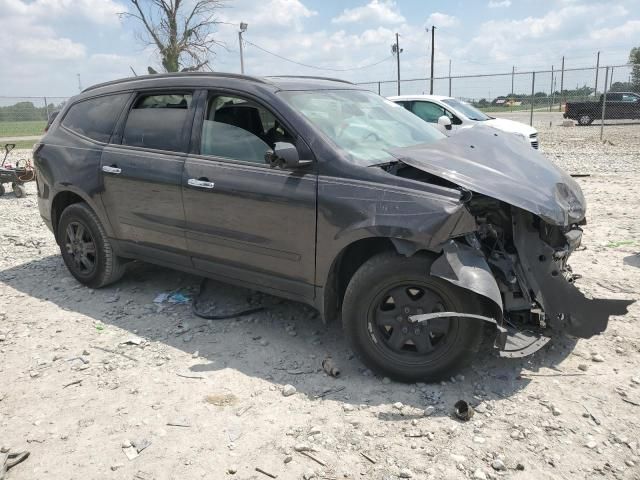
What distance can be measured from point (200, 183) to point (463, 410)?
2362 millimetres

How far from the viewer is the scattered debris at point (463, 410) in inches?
116

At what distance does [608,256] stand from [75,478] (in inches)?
200

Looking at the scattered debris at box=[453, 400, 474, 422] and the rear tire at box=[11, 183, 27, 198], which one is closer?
the scattered debris at box=[453, 400, 474, 422]

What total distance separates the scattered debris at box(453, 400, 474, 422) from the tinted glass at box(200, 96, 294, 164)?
6.98 ft

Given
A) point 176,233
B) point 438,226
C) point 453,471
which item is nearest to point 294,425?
point 453,471

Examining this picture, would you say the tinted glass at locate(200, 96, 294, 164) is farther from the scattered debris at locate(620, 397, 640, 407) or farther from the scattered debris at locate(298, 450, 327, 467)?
the scattered debris at locate(620, 397, 640, 407)

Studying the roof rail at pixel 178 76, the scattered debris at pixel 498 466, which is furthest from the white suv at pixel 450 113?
the scattered debris at pixel 498 466

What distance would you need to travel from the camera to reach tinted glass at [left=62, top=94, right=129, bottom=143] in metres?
4.69

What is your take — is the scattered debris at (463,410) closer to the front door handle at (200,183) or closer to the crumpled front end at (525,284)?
the crumpled front end at (525,284)

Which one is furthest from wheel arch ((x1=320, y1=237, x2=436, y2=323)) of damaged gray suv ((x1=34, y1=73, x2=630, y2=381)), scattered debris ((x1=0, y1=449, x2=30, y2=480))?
scattered debris ((x1=0, y1=449, x2=30, y2=480))

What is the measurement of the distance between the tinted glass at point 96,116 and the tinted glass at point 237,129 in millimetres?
1128

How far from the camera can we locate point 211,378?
348cm

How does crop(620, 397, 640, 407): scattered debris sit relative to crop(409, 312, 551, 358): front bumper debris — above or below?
below

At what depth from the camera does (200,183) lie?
3895mm
